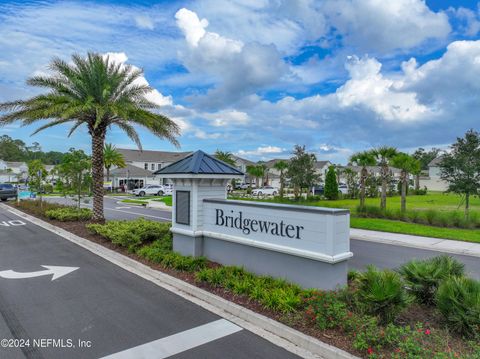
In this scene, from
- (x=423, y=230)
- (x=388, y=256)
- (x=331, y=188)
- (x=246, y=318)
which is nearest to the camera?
(x=246, y=318)

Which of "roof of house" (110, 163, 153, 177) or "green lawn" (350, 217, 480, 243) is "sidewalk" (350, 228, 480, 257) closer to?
"green lawn" (350, 217, 480, 243)

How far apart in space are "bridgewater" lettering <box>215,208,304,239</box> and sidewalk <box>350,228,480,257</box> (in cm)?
786

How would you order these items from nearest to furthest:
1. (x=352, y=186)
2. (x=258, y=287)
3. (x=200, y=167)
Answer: (x=258, y=287) < (x=200, y=167) < (x=352, y=186)

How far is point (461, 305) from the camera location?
4.49 m

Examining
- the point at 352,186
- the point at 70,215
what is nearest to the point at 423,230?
the point at 70,215

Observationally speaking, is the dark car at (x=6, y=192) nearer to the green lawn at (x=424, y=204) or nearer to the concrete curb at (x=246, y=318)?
the green lawn at (x=424, y=204)

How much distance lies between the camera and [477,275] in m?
8.29

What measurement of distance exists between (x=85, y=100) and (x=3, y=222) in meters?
8.58

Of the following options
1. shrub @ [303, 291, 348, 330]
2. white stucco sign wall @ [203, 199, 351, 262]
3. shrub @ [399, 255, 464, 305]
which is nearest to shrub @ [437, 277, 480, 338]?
shrub @ [399, 255, 464, 305]

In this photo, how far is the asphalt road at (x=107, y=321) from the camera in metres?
4.32

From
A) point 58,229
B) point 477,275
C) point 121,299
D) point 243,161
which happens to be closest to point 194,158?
point 121,299

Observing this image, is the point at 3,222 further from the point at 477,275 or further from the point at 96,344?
the point at 477,275

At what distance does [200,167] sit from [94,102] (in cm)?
842

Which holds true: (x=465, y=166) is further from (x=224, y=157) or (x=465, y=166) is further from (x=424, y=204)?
(x=224, y=157)
